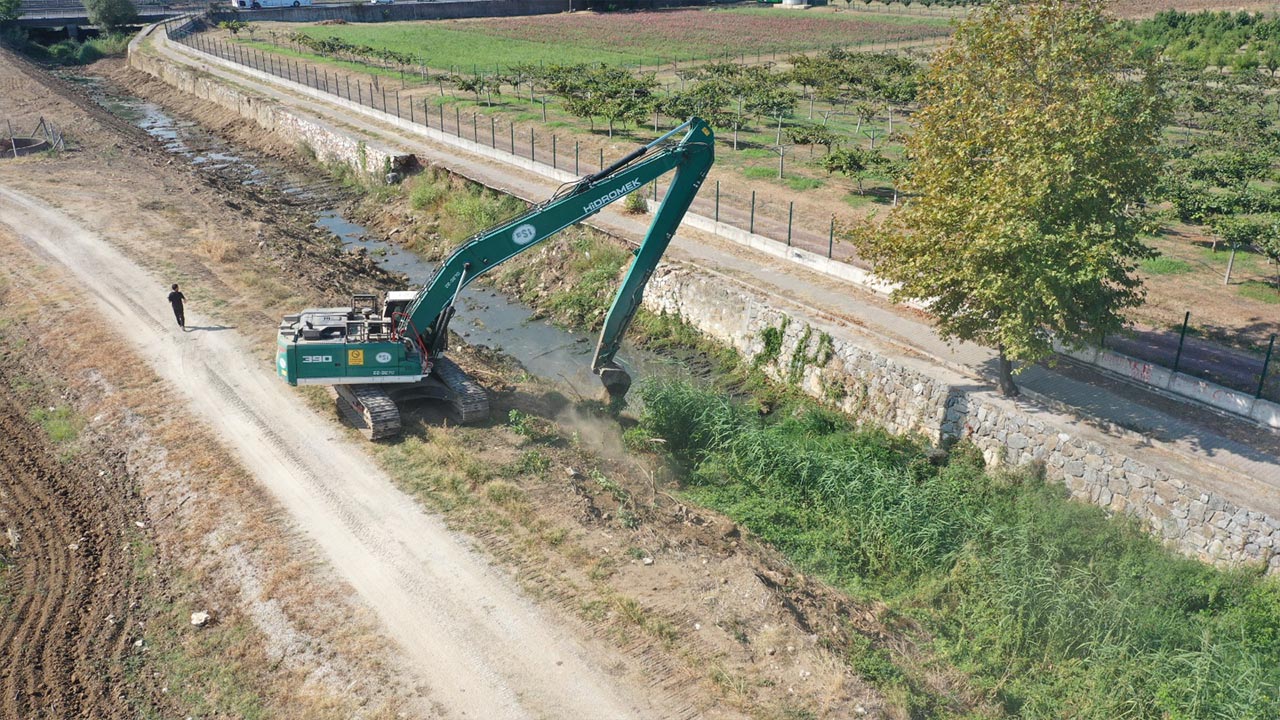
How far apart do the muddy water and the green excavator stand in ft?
14.9

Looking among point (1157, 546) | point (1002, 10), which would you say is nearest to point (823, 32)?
point (1002, 10)

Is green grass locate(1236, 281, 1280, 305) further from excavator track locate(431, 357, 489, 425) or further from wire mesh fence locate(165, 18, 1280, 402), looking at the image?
excavator track locate(431, 357, 489, 425)

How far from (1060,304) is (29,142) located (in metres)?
53.9

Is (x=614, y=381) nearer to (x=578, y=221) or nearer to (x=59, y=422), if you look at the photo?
(x=578, y=221)

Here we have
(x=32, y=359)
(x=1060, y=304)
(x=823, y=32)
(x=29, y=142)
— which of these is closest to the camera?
(x=1060, y=304)

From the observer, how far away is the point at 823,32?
11106 centimetres

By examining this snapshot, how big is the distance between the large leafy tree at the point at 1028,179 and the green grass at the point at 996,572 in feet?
11.6

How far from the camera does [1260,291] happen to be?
28.4 meters

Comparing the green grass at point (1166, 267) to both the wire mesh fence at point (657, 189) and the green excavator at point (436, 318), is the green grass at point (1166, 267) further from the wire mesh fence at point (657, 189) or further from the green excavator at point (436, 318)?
the green excavator at point (436, 318)

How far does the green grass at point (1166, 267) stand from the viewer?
30312 millimetres

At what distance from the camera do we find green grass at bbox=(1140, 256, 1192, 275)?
99.5ft

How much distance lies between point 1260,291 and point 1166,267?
2.88m

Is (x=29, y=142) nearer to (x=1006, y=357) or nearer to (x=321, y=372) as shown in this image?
(x=321, y=372)

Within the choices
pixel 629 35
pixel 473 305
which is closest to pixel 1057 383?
pixel 473 305
